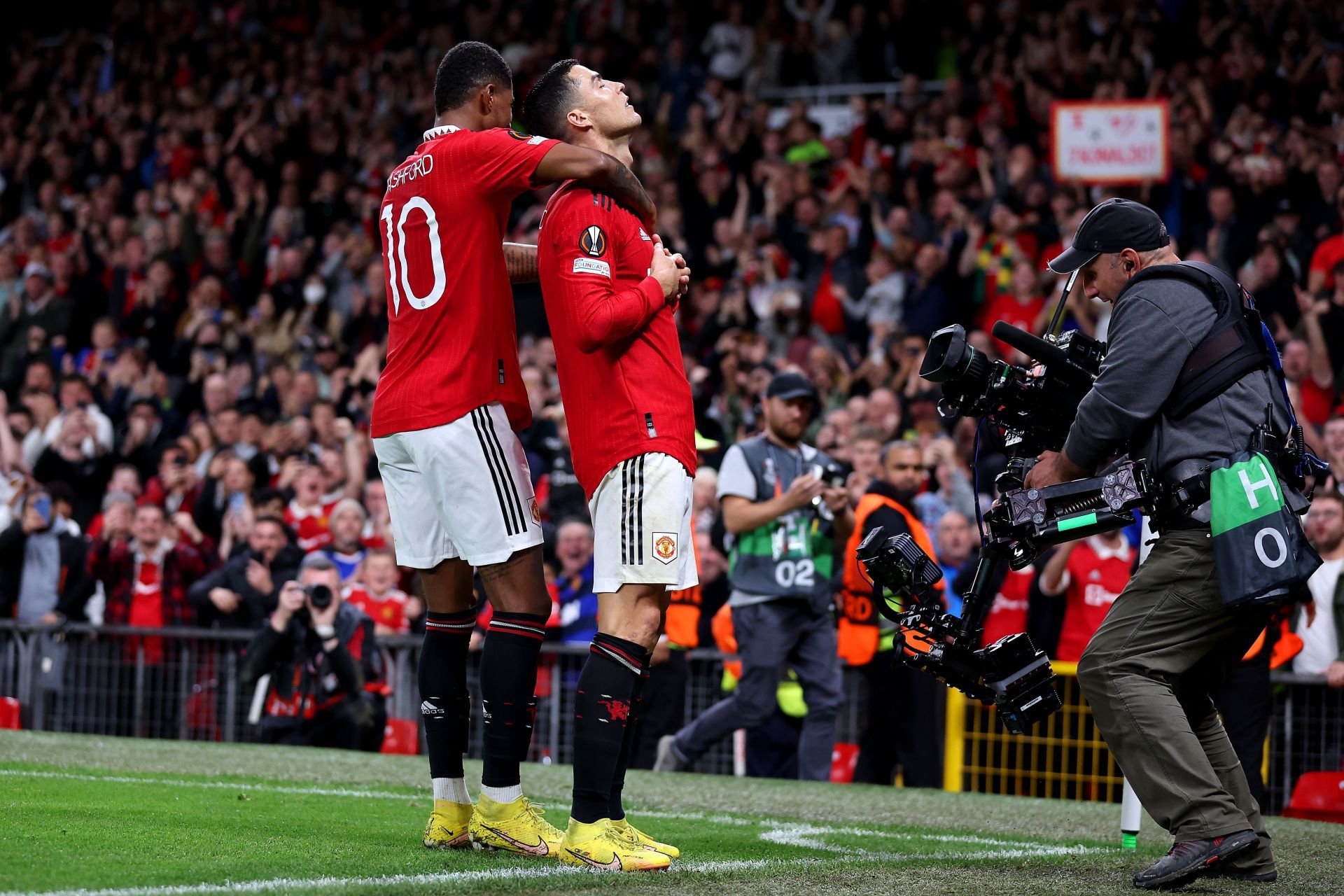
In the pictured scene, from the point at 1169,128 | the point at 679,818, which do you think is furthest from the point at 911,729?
the point at 1169,128

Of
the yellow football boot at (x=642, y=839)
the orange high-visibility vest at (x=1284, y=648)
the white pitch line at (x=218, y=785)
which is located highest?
the orange high-visibility vest at (x=1284, y=648)

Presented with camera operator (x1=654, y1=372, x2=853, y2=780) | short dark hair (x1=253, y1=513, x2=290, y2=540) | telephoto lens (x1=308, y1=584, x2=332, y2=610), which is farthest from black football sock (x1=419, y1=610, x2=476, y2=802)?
short dark hair (x1=253, y1=513, x2=290, y2=540)

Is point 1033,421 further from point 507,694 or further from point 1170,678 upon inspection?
point 507,694

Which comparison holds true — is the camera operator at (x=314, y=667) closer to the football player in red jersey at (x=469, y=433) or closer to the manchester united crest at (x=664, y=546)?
the football player in red jersey at (x=469, y=433)

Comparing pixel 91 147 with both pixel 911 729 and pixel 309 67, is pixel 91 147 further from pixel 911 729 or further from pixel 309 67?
pixel 911 729

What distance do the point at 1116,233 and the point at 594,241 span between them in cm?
167

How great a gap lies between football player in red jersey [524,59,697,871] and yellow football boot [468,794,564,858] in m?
0.23

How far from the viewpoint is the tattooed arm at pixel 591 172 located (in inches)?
204

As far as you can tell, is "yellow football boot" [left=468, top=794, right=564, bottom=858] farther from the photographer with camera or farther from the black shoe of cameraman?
the photographer with camera

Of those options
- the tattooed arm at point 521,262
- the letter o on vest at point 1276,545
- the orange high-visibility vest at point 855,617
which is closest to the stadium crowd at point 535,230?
the orange high-visibility vest at point 855,617

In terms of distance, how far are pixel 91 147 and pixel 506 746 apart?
1890 centimetres

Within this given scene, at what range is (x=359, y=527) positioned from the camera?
41.0ft

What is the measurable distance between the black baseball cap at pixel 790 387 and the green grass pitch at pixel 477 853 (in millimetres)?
2135

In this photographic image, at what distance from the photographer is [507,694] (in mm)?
5312
